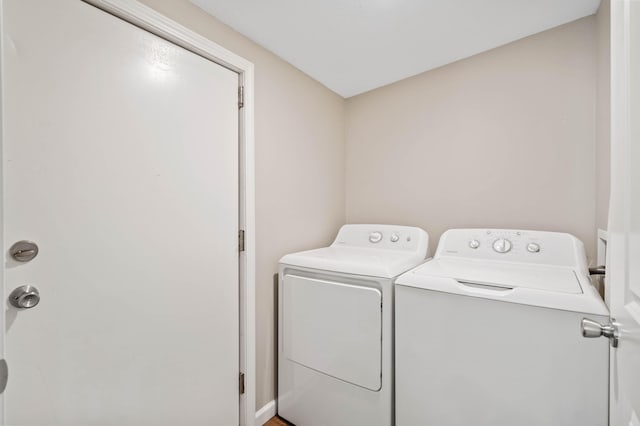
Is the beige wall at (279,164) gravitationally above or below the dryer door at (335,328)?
above

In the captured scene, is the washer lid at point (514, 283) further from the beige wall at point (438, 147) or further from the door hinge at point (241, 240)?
the door hinge at point (241, 240)

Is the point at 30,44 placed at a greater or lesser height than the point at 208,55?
lesser

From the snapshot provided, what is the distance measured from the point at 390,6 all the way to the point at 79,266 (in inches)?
68.1

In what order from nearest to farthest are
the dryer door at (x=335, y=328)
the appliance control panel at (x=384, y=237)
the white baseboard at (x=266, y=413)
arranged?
the dryer door at (x=335, y=328)
the white baseboard at (x=266, y=413)
the appliance control panel at (x=384, y=237)

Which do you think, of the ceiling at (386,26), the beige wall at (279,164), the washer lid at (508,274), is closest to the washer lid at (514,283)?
the washer lid at (508,274)

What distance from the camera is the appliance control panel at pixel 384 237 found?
174 cm

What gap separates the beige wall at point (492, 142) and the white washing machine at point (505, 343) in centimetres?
34

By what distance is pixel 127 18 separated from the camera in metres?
1.07

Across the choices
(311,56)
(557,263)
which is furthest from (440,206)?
(311,56)

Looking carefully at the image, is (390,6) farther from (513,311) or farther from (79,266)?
(79,266)

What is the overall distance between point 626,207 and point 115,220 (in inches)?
58.8

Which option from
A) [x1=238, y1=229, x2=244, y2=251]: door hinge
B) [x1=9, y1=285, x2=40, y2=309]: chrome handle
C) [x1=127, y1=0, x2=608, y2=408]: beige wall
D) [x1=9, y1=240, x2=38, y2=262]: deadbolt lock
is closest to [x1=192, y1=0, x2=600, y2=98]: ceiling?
[x1=127, y1=0, x2=608, y2=408]: beige wall

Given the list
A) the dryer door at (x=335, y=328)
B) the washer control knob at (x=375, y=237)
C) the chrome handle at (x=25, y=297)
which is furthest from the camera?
the washer control knob at (x=375, y=237)

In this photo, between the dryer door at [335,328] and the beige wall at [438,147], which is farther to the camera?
the beige wall at [438,147]
